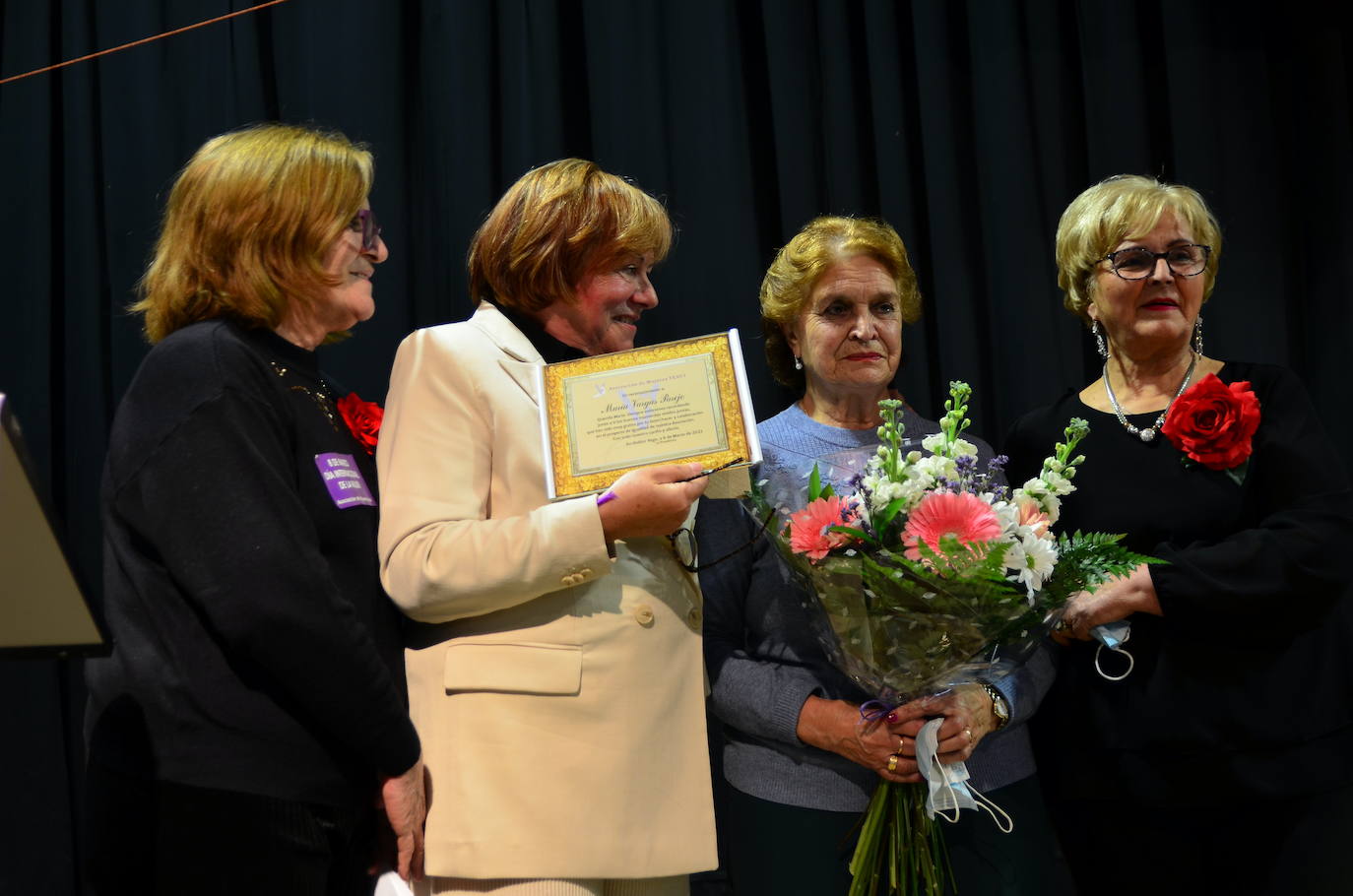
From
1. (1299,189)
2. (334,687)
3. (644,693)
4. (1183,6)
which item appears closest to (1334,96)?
(1299,189)

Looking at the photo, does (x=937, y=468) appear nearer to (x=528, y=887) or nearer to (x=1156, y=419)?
(x=1156, y=419)

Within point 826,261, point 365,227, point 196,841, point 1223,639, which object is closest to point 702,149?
point 826,261

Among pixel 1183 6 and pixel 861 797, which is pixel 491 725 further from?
pixel 1183 6

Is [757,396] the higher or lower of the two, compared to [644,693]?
higher

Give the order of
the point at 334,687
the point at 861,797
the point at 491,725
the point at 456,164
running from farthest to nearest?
the point at 456,164
the point at 861,797
the point at 491,725
the point at 334,687

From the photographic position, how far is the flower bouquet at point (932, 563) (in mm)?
1680

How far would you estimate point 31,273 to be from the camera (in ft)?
9.28

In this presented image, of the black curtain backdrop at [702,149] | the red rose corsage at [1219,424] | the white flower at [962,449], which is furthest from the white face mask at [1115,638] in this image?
the black curtain backdrop at [702,149]

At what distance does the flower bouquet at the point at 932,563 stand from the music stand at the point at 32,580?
3.24ft

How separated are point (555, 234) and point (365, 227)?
30 centimetres

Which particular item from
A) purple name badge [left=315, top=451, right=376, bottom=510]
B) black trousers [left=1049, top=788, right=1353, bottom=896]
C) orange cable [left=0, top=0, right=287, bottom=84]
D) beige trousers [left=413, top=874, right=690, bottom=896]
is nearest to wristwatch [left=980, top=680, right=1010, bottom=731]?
black trousers [left=1049, top=788, right=1353, bottom=896]

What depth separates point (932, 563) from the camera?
1.67m

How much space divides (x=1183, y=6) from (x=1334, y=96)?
43 centimetres

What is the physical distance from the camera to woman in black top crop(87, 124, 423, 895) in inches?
56.1
